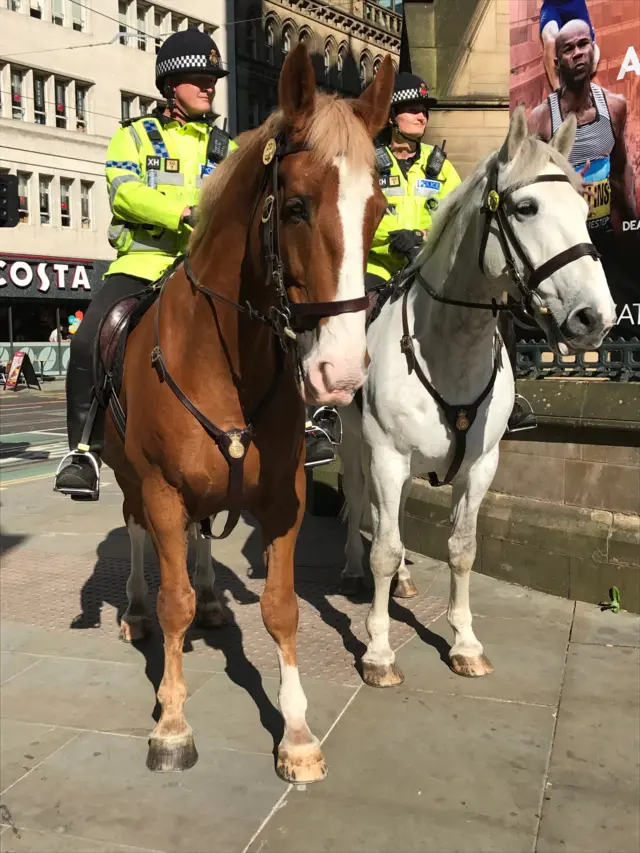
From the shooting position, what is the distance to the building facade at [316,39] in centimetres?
4284

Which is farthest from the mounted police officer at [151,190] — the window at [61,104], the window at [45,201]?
the window at [45,201]

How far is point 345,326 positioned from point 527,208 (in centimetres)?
153

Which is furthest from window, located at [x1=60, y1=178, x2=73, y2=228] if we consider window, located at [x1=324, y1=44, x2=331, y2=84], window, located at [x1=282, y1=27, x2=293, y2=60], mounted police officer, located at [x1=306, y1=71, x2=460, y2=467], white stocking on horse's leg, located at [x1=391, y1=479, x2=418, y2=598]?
white stocking on horse's leg, located at [x1=391, y1=479, x2=418, y2=598]

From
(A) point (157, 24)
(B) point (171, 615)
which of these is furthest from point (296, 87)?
(A) point (157, 24)

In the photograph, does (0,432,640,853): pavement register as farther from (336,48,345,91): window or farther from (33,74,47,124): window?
(336,48,345,91): window

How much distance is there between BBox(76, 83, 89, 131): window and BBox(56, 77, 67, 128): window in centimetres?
47

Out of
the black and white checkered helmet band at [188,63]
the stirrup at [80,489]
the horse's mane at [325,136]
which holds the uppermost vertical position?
the black and white checkered helmet band at [188,63]

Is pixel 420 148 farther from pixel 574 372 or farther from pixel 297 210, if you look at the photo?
pixel 297 210

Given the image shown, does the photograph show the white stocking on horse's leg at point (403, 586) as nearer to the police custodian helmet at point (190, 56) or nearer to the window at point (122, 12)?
the police custodian helmet at point (190, 56)

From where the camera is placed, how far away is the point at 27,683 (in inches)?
187

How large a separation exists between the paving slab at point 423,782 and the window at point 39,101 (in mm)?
31216

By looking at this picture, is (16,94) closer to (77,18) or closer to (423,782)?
(77,18)

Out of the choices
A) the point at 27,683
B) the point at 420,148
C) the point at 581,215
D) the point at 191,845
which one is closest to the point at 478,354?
the point at 581,215

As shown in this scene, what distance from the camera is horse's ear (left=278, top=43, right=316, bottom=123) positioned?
2.67 meters
